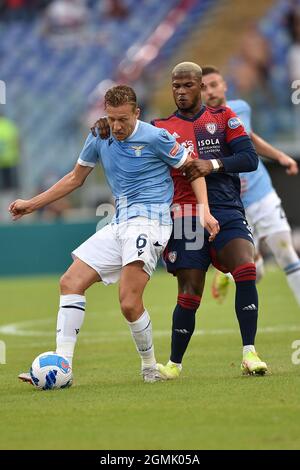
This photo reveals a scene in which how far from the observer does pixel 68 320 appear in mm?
7766

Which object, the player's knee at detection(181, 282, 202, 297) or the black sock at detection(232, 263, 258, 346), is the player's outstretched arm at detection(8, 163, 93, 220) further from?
the black sock at detection(232, 263, 258, 346)

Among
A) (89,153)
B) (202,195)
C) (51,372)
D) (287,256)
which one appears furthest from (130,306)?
(287,256)

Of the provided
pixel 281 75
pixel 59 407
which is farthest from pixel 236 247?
pixel 281 75

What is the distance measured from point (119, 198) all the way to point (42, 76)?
64.2 feet

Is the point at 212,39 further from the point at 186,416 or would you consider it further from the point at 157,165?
the point at 186,416

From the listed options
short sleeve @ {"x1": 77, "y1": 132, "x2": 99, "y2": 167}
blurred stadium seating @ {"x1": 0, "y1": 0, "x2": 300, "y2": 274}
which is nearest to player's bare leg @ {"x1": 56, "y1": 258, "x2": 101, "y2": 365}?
short sleeve @ {"x1": 77, "y1": 132, "x2": 99, "y2": 167}

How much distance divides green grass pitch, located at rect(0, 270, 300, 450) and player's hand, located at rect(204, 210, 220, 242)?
3.39ft

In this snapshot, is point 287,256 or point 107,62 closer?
point 287,256

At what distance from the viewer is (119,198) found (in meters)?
8.09

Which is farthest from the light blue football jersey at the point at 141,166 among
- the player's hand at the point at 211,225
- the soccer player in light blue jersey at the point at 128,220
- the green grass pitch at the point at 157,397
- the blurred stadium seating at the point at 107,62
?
the blurred stadium seating at the point at 107,62

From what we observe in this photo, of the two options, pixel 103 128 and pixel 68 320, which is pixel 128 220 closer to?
pixel 103 128

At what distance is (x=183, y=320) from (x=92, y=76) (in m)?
18.8

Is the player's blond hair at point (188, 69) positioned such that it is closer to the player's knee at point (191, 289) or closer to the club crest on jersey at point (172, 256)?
the club crest on jersey at point (172, 256)

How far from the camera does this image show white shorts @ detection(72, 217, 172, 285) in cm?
782
